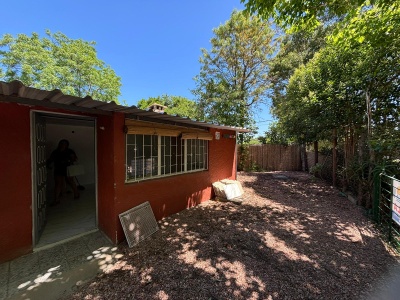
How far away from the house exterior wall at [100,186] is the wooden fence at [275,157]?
28.3ft

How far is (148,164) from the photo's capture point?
3.96m

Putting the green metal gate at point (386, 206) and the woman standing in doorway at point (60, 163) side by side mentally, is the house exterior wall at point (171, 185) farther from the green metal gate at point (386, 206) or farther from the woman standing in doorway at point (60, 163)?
the green metal gate at point (386, 206)

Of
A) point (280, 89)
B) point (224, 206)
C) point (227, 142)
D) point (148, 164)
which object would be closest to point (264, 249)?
point (224, 206)

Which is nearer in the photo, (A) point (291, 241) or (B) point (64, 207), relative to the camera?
(A) point (291, 241)

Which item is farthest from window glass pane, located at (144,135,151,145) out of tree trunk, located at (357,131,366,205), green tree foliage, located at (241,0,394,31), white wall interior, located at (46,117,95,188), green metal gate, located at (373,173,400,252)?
tree trunk, located at (357,131,366,205)

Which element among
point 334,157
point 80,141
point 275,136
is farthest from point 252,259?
point 275,136

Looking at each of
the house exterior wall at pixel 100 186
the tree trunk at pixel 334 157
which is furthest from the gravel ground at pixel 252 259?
the tree trunk at pixel 334 157

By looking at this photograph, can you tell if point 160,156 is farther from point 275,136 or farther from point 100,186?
point 275,136

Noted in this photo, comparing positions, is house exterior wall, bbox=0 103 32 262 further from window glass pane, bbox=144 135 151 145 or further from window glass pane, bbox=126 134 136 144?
window glass pane, bbox=144 135 151 145

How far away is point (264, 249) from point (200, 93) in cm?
1122

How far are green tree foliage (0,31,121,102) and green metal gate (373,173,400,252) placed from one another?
1761 cm

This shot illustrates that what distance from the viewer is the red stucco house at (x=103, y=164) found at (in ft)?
8.25

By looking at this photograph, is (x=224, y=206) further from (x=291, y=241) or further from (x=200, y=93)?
(x=200, y=93)

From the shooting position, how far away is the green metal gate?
10.7 feet
